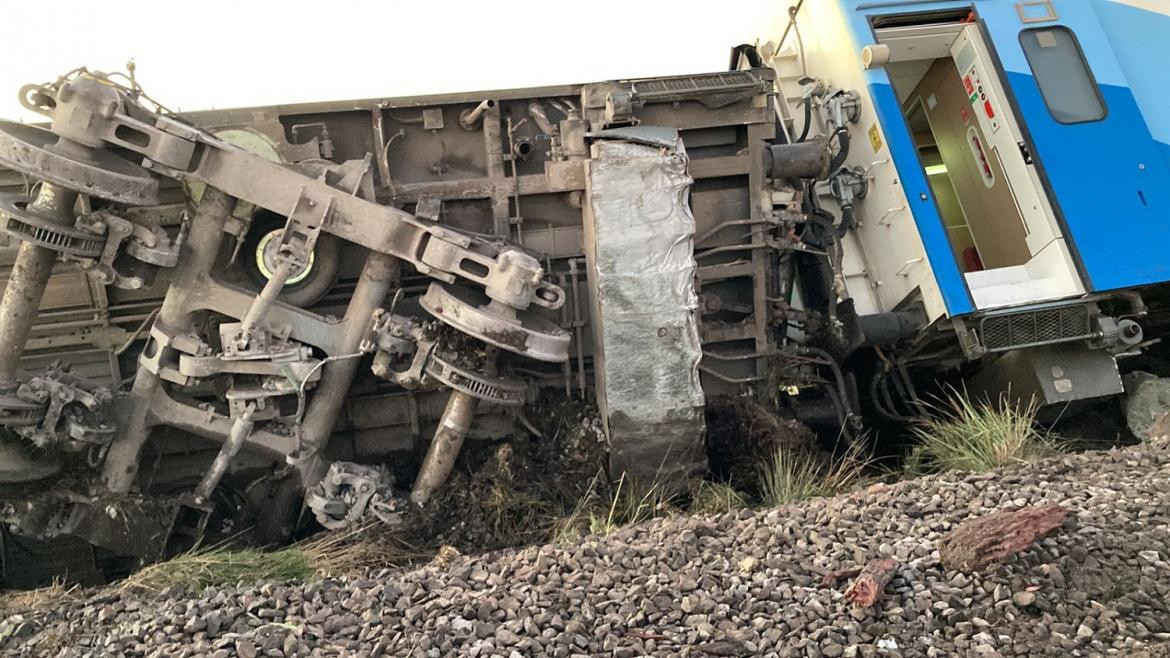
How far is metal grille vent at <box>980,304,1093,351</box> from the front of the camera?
5.21 metres

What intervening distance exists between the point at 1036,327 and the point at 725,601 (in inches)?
130

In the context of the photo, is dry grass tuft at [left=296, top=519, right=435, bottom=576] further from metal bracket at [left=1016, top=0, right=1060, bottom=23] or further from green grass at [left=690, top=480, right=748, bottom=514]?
metal bracket at [left=1016, top=0, right=1060, bottom=23]

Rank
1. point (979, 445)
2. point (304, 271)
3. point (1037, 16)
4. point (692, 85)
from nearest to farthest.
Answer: point (304, 271) → point (979, 445) → point (692, 85) → point (1037, 16)

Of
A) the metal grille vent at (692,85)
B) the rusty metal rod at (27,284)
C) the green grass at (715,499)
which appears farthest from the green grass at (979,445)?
the rusty metal rod at (27,284)

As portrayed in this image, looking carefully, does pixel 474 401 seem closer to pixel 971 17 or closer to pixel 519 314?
pixel 519 314

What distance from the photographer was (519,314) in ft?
14.7

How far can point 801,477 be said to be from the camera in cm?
460

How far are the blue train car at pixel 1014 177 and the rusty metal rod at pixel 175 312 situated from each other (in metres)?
3.78

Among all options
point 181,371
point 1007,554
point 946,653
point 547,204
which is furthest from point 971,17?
point 181,371

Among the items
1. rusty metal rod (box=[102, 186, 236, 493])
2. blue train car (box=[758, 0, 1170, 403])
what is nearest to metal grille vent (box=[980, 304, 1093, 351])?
blue train car (box=[758, 0, 1170, 403])

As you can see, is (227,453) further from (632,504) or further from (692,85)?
(692,85)

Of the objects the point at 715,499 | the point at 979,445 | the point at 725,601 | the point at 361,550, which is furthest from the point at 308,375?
the point at 979,445

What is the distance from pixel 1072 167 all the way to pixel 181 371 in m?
5.35

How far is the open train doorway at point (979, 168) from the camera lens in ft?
17.7
